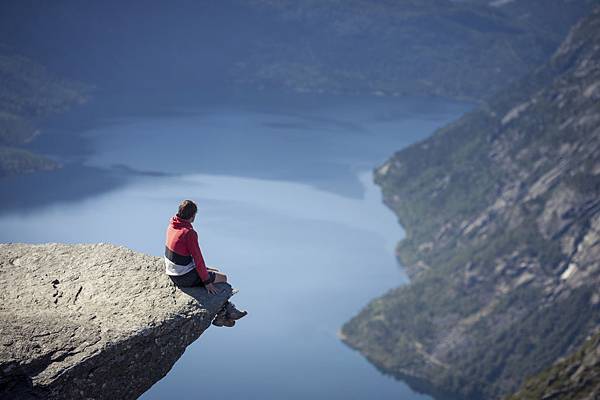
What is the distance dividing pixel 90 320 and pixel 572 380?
118 meters

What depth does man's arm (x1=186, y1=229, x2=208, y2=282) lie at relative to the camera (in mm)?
19625

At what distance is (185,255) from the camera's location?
19.8 metres

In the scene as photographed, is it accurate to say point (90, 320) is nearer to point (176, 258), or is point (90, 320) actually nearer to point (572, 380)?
point (176, 258)

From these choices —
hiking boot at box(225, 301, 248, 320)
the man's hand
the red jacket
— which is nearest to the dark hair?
the red jacket

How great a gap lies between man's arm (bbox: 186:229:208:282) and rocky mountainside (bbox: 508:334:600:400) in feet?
325

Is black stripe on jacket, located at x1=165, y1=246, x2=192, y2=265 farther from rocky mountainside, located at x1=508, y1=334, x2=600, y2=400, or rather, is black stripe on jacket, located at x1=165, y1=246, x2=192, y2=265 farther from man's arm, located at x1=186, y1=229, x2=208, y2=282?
rocky mountainside, located at x1=508, y1=334, x2=600, y2=400

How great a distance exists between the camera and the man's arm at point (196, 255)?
64.4 feet

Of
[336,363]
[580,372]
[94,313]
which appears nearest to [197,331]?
[94,313]

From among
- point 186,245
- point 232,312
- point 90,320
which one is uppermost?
point 186,245

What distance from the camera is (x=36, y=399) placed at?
16.4m

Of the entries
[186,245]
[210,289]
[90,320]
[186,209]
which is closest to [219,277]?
[210,289]

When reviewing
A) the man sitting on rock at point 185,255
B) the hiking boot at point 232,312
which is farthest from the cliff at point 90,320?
the hiking boot at point 232,312

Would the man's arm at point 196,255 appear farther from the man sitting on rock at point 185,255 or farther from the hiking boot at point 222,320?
the hiking boot at point 222,320

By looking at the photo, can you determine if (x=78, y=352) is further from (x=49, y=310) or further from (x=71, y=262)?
(x=71, y=262)
